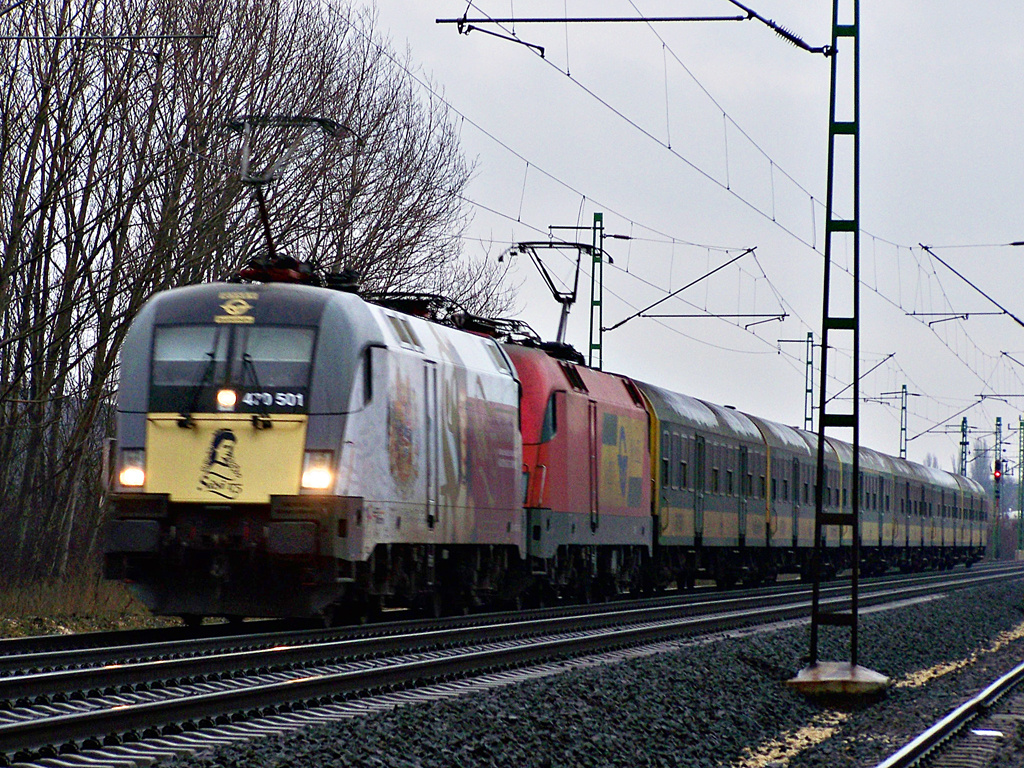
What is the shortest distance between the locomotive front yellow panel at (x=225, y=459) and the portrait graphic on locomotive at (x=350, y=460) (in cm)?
1

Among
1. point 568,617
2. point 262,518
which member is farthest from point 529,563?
point 262,518

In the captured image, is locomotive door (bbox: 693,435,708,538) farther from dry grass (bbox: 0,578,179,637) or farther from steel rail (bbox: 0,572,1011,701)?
dry grass (bbox: 0,578,179,637)

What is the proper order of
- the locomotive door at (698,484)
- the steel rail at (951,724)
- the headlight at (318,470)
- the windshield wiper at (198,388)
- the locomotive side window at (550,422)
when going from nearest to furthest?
the steel rail at (951,724), the headlight at (318,470), the windshield wiper at (198,388), the locomotive side window at (550,422), the locomotive door at (698,484)

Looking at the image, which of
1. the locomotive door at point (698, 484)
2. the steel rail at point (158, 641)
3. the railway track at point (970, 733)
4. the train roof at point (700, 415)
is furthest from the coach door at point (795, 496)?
the railway track at point (970, 733)

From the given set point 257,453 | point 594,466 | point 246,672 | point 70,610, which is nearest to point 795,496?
point 594,466

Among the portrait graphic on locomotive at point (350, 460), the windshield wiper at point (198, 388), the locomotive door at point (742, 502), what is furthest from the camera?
the locomotive door at point (742, 502)

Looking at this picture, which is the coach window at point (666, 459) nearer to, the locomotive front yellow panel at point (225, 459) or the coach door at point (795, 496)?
the coach door at point (795, 496)

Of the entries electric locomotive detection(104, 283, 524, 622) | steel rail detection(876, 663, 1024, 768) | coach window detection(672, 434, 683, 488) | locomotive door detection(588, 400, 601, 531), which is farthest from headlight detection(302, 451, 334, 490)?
coach window detection(672, 434, 683, 488)

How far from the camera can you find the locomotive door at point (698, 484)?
2831 cm

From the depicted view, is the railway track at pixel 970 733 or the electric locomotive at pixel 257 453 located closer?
the railway track at pixel 970 733

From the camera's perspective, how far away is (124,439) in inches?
590

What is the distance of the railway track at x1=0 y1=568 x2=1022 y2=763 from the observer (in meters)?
8.72

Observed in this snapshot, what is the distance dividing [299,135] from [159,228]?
4563 millimetres

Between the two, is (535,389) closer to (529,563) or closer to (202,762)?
(529,563)
